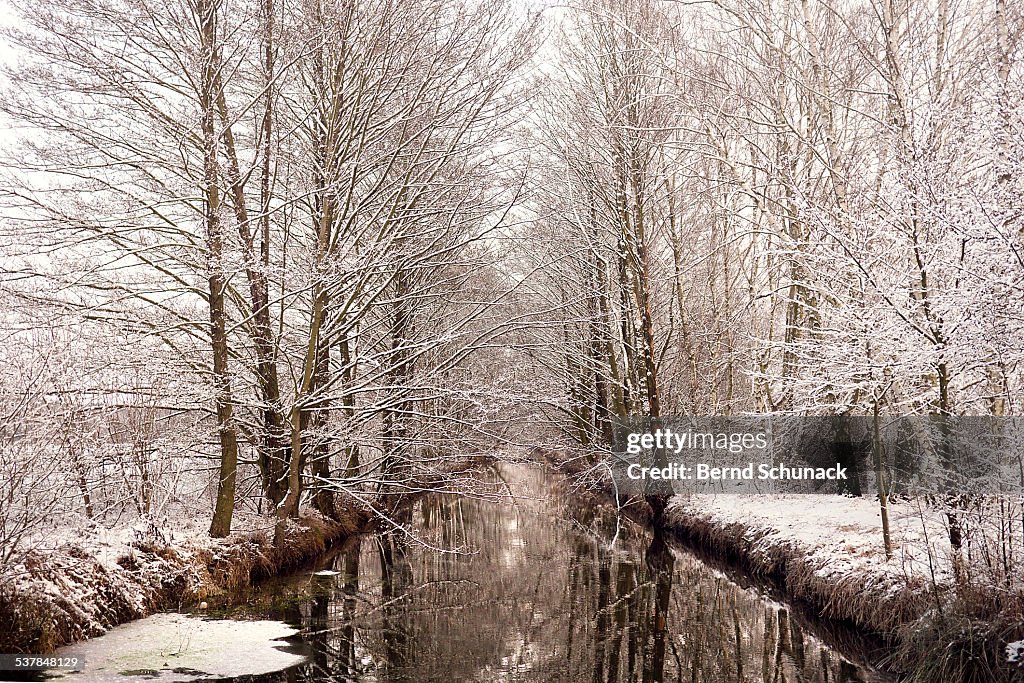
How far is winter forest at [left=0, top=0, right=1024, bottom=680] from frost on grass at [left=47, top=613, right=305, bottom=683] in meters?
1.17

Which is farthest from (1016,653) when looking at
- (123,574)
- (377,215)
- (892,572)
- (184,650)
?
(377,215)

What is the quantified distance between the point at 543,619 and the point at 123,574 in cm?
461

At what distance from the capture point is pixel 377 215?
1321 cm

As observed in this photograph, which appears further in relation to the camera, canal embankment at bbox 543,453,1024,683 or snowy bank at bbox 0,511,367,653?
snowy bank at bbox 0,511,367,653

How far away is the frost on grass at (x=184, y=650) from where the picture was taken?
6996 millimetres

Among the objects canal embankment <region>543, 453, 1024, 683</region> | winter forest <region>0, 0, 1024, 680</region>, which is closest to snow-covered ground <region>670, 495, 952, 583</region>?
canal embankment <region>543, 453, 1024, 683</region>

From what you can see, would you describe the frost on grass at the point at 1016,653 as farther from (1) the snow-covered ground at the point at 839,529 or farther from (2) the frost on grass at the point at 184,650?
(2) the frost on grass at the point at 184,650

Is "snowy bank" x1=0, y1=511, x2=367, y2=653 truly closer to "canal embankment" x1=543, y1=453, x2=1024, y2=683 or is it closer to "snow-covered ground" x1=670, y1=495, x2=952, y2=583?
"canal embankment" x1=543, y1=453, x2=1024, y2=683

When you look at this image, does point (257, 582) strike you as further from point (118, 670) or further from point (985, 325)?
point (985, 325)

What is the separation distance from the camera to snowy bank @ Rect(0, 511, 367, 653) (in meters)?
7.28

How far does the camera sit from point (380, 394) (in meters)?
14.1

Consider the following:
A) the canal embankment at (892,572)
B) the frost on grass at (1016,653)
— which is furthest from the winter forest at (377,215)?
the frost on grass at (1016,653)

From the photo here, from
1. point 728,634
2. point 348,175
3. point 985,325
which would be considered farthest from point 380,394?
point 985,325

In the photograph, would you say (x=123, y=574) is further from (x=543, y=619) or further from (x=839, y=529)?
(x=839, y=529)
